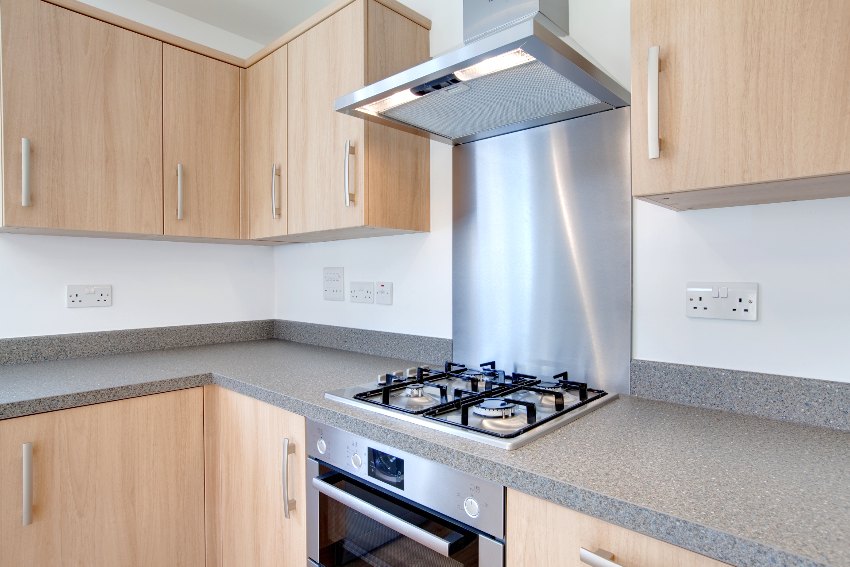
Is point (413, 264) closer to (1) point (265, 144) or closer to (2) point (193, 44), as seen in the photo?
(1) point (265, 144)

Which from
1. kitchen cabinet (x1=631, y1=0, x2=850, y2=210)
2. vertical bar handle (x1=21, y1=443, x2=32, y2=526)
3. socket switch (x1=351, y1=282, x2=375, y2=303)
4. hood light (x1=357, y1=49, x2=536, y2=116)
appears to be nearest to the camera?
kitchen cabinet (x1=631, y1=0, x2=850, y2=210)

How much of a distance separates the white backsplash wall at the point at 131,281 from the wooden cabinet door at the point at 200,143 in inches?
13.2

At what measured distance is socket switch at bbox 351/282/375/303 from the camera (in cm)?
202

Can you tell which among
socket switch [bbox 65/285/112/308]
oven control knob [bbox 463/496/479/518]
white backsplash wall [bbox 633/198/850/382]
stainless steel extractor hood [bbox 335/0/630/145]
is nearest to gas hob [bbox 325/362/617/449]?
oven control knob [bbox 463/496/479/518]

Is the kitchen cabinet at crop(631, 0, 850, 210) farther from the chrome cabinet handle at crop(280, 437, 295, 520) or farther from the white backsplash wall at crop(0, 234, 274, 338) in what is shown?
the white backsplash wall at crop(0, 234, 274, 338)

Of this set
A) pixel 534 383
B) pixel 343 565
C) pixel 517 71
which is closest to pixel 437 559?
pixel 343 565

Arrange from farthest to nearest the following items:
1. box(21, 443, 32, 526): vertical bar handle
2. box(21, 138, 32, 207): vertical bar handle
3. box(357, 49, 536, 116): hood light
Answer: box(21, 138, 32, 207): vertical bar handle, box(21, 443, 32, 526): vertical bar handle, box(357, 49, 536, 116): hood light

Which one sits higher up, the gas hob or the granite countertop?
the gas hob

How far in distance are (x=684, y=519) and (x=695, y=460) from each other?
229mm

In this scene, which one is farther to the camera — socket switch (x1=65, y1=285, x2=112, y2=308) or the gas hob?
socket switch (x1=65, y1=285, x2=112, y2=308)

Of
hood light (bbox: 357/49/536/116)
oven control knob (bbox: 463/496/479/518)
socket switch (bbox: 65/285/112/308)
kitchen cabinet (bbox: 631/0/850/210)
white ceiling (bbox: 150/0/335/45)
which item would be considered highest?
white ceiling (bbox: 150/0/335/45)

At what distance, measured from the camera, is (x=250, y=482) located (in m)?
1.50

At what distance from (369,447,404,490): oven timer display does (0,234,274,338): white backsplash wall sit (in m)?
1.52

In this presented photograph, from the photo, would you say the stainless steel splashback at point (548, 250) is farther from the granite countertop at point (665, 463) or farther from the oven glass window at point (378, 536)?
the oven glass window at point (378, 536)
